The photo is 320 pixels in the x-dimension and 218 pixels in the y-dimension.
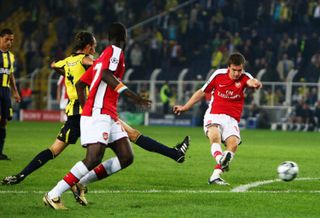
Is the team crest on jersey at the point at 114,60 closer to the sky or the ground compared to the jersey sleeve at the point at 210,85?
closer to the sky

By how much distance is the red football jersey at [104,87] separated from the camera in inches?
370

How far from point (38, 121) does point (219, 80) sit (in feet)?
80.9


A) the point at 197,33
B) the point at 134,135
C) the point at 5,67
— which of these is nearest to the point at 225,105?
the point at 134,135

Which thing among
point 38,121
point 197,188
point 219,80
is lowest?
point 38,121

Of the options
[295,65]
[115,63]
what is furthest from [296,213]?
[295,65]

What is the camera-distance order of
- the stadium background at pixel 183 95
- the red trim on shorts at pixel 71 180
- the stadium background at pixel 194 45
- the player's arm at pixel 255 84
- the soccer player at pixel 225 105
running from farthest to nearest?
the stadium background at pixel 194 45
the soccer player at pixel 225 105
the player's arm at pixel 255 84
the stadium background at pixel 183 95
the red trim on shorts at pixel 71 180

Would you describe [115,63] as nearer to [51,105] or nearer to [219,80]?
[219,80]

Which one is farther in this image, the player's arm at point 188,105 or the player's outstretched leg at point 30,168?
the player's arm at point 188,105

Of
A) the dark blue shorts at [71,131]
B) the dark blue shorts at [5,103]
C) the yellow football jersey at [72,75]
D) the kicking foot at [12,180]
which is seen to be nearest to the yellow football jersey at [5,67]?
the dark blue shorts at [5,103]

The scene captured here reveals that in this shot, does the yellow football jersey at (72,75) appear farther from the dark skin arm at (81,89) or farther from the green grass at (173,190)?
the dark skin arm at (81,89)

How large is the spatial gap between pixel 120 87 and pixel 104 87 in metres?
0.33

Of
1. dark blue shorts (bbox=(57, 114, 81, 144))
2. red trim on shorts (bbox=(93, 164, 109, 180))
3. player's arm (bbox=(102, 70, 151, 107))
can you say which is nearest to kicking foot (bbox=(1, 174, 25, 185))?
dark blue shorts (bbox=(57, 114, 81, 144))

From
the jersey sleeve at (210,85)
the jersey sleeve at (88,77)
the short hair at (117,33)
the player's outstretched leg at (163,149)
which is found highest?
the short hair at (117,33)

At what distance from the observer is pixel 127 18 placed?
40.8 metres
